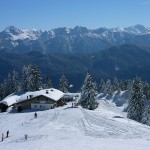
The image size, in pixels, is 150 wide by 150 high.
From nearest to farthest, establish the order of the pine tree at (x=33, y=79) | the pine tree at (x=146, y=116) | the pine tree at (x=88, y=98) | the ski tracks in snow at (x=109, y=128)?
1. the ski tracks in snow at (x=109, y=128)
2. the pine tree at (x=146, y=116)
3. the pine tree at (x=88, y=98)
4. the pine tree at (x=33, y=79)

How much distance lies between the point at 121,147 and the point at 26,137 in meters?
15.6

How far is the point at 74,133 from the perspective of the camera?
58.0 m

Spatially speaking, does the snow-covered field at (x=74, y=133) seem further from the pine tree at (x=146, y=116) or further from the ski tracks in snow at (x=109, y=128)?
the pine tree at (x=146, y=116)

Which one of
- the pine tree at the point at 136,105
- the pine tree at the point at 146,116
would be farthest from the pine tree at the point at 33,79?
the pine tree at the point at 146,116

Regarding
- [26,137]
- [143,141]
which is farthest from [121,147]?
[26,137]

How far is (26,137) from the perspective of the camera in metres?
55.2

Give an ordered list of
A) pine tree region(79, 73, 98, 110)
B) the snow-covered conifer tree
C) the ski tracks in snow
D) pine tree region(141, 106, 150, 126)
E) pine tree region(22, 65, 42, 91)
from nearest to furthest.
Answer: the ski tracks in snow → pine tree region(141, 106, 150, 126) → pine tree region(79, 73, 98, 110) → the snow-covered conifer tree → pine tree region(22, 65, 42, 91)

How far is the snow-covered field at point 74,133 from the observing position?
49.4 metres

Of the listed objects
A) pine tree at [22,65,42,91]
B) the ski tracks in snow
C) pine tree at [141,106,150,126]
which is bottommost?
pine tree at [141,106,150,126]

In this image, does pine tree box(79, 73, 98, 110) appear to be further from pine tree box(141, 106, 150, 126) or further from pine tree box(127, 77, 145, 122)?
pine tree box(141, 106, 150, 126)

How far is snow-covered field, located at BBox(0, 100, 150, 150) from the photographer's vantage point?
49353 mm

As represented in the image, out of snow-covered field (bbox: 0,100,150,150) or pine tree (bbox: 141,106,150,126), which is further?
pine tree (bbox: 141,106,150,126)

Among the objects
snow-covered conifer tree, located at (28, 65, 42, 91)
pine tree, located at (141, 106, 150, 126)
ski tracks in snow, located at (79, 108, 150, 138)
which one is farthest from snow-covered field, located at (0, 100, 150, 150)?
snow-covered conifer tree, located at (28, 65, 42, 91)

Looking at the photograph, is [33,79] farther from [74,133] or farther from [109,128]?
[74,133]
